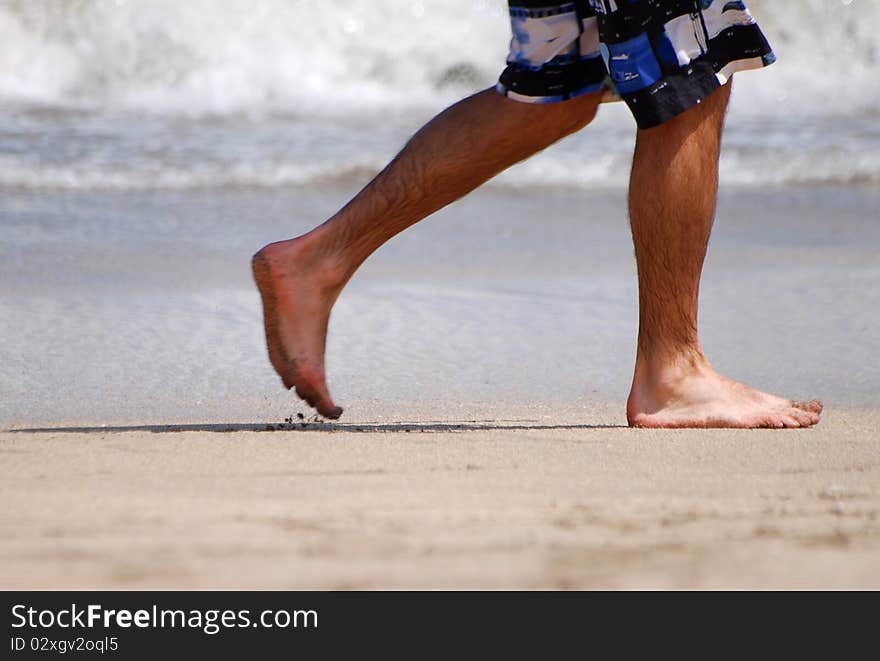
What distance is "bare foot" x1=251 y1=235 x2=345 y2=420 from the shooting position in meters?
2.37

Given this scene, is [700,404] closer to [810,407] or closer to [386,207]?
[810,407]

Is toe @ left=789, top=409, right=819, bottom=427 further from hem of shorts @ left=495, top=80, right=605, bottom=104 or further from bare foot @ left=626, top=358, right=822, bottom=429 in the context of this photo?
hem of shorts @ left=495, top=80, right=605, bottom=104

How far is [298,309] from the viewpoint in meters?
2.39

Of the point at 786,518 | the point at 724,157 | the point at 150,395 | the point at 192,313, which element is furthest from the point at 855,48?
the point at 786,518

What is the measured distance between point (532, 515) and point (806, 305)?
2.03 metres

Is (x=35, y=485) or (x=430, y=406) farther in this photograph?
(x=430, y=406)

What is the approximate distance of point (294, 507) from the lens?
170 cm

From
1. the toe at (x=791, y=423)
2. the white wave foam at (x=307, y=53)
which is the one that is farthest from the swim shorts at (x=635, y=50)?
the white wave foam at (x=307, y=53)

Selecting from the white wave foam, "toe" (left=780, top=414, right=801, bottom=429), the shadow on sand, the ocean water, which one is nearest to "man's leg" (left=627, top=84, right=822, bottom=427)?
"toe" (left=780, top=414, right=801, bottom=429)

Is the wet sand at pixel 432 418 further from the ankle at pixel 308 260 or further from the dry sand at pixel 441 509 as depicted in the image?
the ankle at pixel 308 260

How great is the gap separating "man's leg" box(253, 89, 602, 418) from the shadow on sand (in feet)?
0.18

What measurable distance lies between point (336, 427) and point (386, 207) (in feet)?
1.26

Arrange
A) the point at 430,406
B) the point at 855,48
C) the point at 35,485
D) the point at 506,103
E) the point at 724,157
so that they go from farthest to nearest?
the point at 855,48, the point at 724,157, the point at 430,406, the point at 506,103, the point at 35,485
